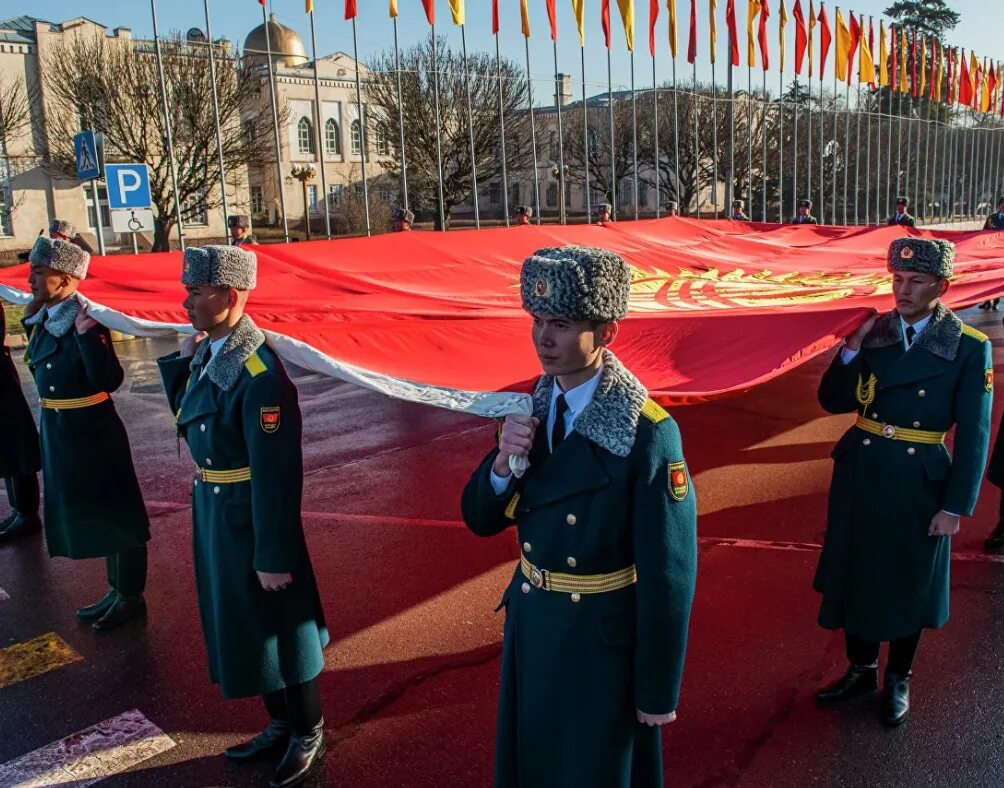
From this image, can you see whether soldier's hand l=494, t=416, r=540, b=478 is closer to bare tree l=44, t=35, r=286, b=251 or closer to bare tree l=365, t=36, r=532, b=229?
bare tree l=365, t=36, r=532, b=229

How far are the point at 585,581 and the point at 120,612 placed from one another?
3222 mm

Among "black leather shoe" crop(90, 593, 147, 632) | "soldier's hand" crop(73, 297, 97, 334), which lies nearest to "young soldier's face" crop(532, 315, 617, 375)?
"soldier's hand" crop(73, 297, 97, 334)

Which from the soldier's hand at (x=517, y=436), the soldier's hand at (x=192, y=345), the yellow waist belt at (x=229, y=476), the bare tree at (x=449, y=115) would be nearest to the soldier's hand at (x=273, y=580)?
the yellow waist belt at (x=229, y=476)

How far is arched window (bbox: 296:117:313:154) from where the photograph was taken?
1525 inches

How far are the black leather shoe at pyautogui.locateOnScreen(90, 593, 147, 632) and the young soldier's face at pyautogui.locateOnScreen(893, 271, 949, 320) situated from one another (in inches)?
155

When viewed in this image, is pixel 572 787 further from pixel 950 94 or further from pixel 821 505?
pixel 950 94

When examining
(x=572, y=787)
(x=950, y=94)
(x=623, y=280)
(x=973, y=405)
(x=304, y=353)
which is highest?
(x=950, y=94)

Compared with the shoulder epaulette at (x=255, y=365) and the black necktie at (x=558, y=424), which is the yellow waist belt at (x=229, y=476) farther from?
the black necktie at (x=558, y=424)

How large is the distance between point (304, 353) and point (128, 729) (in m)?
1.72

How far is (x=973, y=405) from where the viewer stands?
3.16m

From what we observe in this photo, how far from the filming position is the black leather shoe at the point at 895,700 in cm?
332

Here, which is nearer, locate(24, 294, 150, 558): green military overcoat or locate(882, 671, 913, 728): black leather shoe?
locate(882, 671, 913, 728): black leather shoe

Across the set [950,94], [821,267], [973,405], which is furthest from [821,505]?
[950,94]

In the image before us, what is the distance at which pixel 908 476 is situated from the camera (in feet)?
10.6
